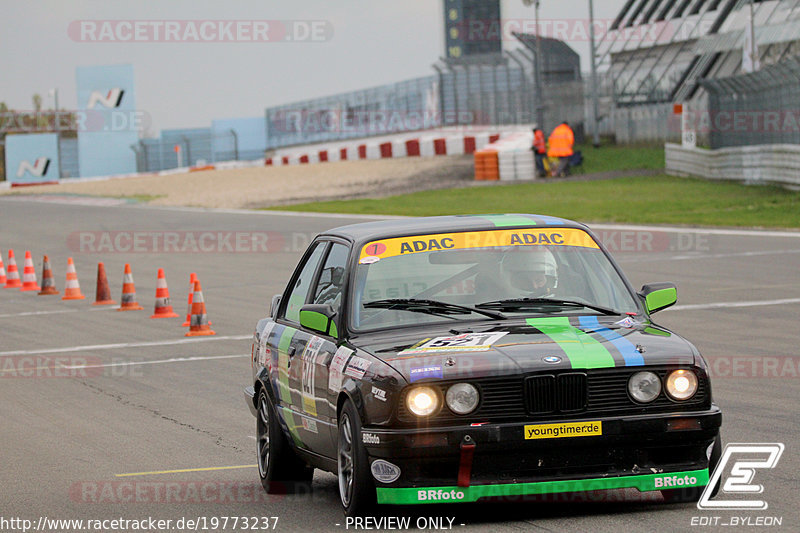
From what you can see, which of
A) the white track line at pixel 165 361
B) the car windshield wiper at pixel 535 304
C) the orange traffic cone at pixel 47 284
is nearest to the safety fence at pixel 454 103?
Result: the orange traffic cone at pixel 47 284

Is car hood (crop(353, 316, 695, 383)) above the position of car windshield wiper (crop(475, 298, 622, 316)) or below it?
below

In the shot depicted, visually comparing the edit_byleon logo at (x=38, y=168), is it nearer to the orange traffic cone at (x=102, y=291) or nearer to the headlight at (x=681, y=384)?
the orange traffic cone at (x=102, y=291)

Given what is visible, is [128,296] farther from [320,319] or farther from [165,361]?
[320,319]

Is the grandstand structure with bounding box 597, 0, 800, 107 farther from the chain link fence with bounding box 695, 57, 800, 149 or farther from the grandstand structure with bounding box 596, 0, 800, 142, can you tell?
the chain link fence with bounding box 695, 57, 800, 149

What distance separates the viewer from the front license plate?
226 inches

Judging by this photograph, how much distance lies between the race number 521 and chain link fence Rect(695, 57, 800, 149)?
25698 millimetres

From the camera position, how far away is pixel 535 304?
22.0 ft

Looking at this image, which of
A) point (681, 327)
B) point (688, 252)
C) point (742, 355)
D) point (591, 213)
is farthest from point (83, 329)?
point (591, 213)

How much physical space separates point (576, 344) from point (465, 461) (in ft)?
2.41

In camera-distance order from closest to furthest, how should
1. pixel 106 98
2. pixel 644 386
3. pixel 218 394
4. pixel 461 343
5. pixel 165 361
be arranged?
pixel 644 386 < pixel 461 343 < pixel 218 394 < pixel 165 361 < pixel 106 98

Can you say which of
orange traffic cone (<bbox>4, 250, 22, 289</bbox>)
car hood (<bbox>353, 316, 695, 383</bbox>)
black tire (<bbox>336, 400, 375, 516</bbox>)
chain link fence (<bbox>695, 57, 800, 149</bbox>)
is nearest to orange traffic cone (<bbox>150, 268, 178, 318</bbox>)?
orange traffic cone (<bbox>4, 250, 22, 289</bbox>)

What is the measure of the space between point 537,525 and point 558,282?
1474 millimetres

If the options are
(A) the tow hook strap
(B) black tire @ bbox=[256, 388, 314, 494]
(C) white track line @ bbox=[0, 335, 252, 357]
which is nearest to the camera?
(A) the tow hook strap

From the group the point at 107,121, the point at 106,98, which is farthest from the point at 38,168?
the point at 106,98
